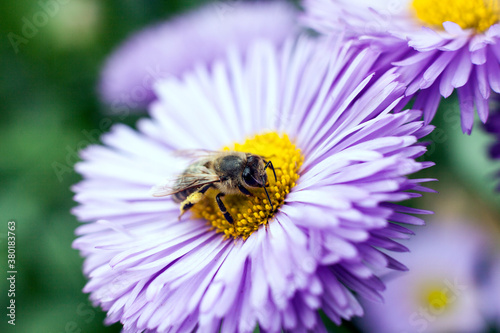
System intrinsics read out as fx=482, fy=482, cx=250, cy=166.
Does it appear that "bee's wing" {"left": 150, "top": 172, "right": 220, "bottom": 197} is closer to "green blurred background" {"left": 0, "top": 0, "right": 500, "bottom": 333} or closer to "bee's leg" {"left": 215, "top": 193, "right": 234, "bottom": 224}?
"bee's leg" {"left": 215, "top": 193, "right": 234, "bottom": 224}

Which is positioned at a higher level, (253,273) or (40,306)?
(40,306)

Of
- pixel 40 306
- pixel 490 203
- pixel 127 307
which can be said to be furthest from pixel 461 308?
pixel 40 306

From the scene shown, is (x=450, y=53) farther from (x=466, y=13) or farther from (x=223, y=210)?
(x=223, y=210)

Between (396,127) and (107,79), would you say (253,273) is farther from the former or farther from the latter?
(107,79)

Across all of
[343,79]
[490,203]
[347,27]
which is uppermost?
[347,27]

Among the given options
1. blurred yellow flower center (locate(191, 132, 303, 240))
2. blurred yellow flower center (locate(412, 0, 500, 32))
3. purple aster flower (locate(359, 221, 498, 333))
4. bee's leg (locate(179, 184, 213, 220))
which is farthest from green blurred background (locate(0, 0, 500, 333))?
bee's leg (locate(179, 184, 213, 220))

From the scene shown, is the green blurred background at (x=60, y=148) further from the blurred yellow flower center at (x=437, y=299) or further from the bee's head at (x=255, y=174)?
the bee's head at (x=255, y=174)
